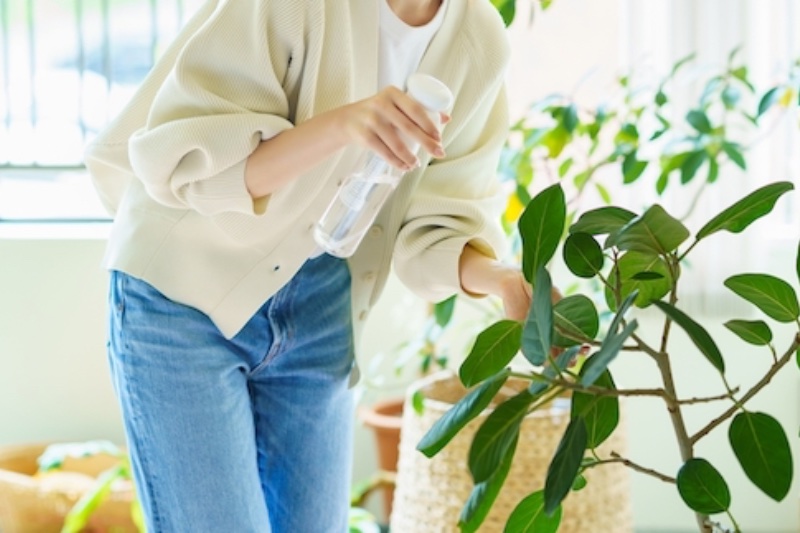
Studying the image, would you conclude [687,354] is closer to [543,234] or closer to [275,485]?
[275,485]

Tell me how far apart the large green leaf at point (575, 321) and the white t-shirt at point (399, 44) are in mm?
520

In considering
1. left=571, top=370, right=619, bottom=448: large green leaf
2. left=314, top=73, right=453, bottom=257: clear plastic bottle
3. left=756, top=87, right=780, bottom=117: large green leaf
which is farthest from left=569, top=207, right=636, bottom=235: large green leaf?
left=756, top=87, right=780, bottom=117: large green leaf

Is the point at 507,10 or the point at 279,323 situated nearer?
the point at 279,323

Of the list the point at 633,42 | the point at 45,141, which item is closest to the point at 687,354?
the point at 633,42

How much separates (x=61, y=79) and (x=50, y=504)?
3.57 feet

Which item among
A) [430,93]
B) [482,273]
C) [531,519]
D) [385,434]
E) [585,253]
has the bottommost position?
[385,434]

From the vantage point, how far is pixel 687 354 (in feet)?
9.30

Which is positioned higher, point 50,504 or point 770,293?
point 770,293

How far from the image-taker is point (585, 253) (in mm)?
928

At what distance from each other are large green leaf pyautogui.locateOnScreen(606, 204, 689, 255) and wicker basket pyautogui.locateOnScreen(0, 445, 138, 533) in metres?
1.83

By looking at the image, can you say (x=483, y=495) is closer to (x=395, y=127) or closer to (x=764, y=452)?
(x=764, y=452)

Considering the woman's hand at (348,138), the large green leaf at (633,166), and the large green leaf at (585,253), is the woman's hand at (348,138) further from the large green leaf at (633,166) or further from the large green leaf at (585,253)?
the large green leaf at (633,166)

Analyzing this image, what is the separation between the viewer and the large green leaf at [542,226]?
3.00 ft

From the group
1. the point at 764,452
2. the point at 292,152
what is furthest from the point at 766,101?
the point at 764,452
